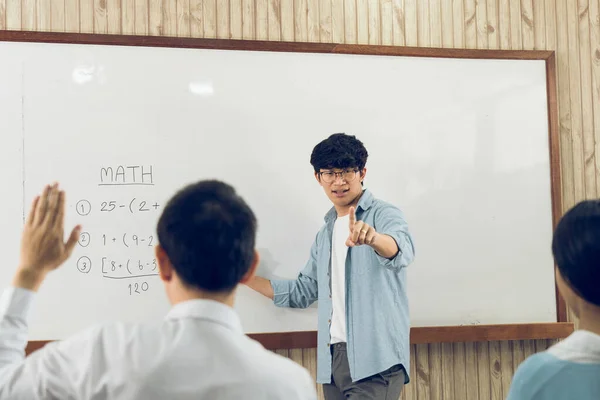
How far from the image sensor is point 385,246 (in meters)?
2.06

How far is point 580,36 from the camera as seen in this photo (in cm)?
298

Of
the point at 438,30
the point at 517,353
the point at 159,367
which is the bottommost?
the point at 517,353

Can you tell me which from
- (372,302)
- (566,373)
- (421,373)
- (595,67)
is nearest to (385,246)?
(372,302)

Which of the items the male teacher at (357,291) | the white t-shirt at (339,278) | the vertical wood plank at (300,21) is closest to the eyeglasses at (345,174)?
the male teacher at (357,291)

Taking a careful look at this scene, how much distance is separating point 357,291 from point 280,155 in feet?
2.10

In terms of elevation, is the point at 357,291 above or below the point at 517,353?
above

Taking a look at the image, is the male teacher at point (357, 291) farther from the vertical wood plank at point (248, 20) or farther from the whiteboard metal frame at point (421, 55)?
the vertical wood plank at point (248, 20)

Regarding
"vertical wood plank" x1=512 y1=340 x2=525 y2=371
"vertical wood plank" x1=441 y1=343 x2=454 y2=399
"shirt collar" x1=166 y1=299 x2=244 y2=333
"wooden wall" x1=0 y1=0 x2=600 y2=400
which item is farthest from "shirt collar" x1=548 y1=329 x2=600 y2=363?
"vertical wood plank" x1=512 y1=340 x2=525 y2=371

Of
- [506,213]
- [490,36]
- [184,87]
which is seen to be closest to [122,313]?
[184,87]

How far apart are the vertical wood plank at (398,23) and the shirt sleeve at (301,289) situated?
0.91 m

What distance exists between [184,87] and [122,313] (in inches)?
34.1

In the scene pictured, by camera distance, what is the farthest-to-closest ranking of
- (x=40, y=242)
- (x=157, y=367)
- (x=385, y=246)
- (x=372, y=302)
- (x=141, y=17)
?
(x=141, y=17) < (x=372, y=302) < (x=385, y=246) < (x=40, y=242) < (x=157, y=367)

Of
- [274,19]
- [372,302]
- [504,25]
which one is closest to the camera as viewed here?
[372,302]

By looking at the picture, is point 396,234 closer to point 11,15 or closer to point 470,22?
point 470,22
